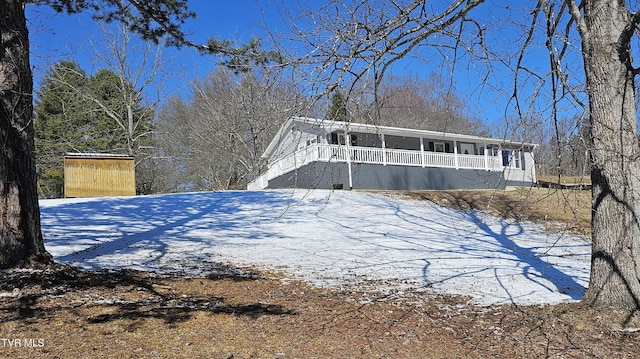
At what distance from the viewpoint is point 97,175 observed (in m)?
15.6

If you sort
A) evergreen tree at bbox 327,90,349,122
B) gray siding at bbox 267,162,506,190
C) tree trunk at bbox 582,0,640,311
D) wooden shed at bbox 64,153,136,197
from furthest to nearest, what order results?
1. gray siding at bbox 267,162,506,190
2. wooden shed at bbox 64,153,136,197
3. evergreen tree at bbox 327,90,349,122
4. tree trunk at bbox 582,0,640,311

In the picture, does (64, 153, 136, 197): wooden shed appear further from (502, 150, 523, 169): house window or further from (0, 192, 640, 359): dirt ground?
(502, 150, 523, 169): house window

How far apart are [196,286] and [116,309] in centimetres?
141

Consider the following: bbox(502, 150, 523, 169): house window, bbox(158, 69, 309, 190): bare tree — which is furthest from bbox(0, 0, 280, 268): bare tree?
bbox(158, 69, 309, 190): bare tree

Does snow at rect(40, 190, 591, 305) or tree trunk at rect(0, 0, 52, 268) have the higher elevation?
tree trunk at rect(0, 0, 52, 268)

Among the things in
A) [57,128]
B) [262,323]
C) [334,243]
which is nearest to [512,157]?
[262,323]

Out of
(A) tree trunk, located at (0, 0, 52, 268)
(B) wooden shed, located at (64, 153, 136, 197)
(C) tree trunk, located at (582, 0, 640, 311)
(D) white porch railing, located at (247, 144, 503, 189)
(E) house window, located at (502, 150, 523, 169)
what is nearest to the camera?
(C) tree trunk, located at (582, 0, 640, 311)

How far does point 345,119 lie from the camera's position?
17.1 ft

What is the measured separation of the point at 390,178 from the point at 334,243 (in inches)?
407

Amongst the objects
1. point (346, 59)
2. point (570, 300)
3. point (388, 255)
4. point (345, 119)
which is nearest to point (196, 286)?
point (345, 119)

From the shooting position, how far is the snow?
6.80 metres

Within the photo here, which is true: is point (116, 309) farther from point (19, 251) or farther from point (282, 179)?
point (282, 179)

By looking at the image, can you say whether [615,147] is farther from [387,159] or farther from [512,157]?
[387,159]

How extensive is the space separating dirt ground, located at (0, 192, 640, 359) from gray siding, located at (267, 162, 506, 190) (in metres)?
11.6
